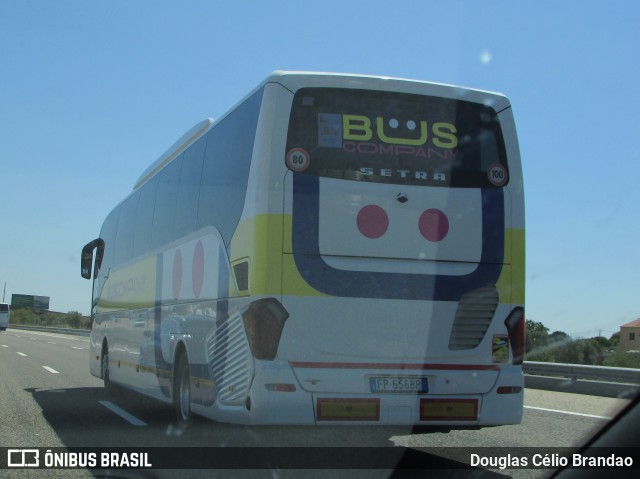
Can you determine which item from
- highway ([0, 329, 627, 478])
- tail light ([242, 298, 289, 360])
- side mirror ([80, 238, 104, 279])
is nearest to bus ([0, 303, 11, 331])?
side mirror ([80, 238, 104, 279])

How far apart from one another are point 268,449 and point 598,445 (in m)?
5.31

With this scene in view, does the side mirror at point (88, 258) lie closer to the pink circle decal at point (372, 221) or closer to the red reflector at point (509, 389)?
the pink circle decal at point (372, 221)

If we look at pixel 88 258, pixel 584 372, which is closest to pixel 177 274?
pixel 88 258

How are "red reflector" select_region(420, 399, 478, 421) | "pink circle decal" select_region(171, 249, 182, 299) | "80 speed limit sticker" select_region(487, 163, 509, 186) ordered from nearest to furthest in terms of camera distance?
"red reflector" select_region(420, 399, 478, 421), "80 speed limit sticker" select_region(487, 163, 509, 186), "pink circle decal" select_region(171, 249, 182, 299)

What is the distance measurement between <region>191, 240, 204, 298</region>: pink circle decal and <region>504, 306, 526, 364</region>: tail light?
3189 millimetres

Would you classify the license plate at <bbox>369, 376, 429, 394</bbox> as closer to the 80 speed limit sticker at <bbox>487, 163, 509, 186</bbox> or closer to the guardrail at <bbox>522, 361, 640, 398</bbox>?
the 80 speed limit sticker at <bbox>487, 163, 509, 186</bbox>

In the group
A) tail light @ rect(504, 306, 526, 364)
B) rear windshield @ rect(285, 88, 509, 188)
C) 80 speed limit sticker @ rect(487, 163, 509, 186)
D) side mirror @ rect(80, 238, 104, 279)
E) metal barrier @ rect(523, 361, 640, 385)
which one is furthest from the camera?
side mirror @ rect(80, 238, 104, 279)

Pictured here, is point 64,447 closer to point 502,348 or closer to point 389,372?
point 389,372

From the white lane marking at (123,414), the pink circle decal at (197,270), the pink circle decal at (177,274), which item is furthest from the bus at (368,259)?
the white lane marking at (123,414)

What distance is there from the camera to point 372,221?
6801 mm

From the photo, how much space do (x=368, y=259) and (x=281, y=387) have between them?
1.35 m

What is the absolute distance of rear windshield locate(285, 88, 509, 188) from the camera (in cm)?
678

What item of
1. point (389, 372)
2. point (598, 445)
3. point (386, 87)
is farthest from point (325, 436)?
point (598, 445)

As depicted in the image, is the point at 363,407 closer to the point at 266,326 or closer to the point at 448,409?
the point at 448,409
